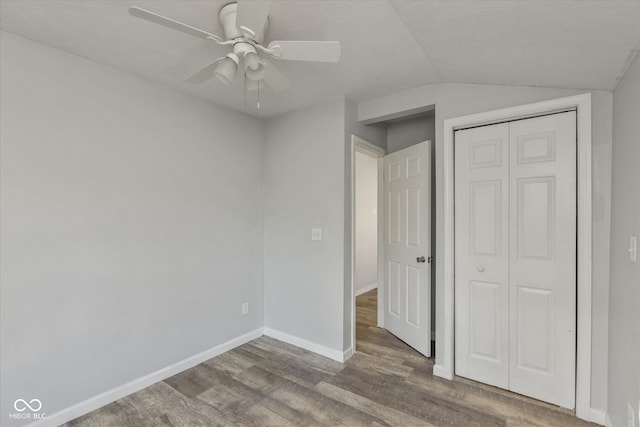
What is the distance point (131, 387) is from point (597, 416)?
3179 millimetres

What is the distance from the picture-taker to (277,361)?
2756mm

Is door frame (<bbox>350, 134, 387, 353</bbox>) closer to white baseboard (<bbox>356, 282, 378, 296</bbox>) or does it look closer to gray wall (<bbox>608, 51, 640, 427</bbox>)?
white baseboard (<bbox>356, 282, 378, 296</bbox>)

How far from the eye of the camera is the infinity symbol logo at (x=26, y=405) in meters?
1.78

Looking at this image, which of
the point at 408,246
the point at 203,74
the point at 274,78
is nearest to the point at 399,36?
the point at 274,78

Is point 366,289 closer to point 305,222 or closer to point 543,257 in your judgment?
point 305,222

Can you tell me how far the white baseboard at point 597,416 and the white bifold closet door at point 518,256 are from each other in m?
0.11

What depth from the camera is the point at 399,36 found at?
1.75 m

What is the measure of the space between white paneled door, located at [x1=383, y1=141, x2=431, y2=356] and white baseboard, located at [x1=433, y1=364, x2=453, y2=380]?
32 centimetres

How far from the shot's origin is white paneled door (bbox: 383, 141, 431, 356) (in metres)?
2.82

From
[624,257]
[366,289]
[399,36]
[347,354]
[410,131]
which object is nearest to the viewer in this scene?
[624,257]

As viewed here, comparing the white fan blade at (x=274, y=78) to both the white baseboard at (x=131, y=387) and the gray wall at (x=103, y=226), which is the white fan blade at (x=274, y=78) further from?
the white baseboard at (x=131, y=387)

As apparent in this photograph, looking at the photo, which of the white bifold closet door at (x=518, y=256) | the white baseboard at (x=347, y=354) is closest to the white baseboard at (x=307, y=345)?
the white baseboard at (x=347, y=354)

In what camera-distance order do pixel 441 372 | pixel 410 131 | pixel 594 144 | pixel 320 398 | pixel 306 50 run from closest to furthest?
pixel 306 50 < pixel 594 144 < pixel 320 398 < pixel 441 372 < pixel 410 131

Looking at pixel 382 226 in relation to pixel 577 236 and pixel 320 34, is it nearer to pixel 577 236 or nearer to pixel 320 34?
pixel 577 236
